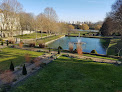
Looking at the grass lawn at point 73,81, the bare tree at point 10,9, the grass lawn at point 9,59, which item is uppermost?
the bare tree at point 10,9

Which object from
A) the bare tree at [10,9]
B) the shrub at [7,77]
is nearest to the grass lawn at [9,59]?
the shrub at [7,77]

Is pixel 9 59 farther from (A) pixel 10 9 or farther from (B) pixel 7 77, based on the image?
(A) pixel 10 9

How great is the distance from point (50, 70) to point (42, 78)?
221cm

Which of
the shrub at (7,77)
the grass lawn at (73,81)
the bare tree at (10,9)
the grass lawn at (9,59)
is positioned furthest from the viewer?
the bare tree at (10,9)

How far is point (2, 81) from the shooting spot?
988cm

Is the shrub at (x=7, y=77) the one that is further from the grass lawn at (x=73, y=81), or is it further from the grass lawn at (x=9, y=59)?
the grass lawn at (x=9, y=59)

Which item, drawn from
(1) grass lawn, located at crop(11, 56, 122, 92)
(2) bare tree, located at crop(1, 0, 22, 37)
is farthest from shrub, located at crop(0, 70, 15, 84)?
(2) bare tree, located at crop(1, 0, 22, 37)

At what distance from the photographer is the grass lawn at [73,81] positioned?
8.92 metres

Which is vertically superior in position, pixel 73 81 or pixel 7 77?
pixel 7 77

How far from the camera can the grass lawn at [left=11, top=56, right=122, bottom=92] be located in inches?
351

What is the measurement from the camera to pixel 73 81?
1025cm

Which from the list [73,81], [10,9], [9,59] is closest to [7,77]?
[9,59]

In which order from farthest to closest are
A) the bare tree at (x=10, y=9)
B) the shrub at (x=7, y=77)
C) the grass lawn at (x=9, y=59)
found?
the bare tree at (x=10, y=9)
the grass lawn at (x=9, y=59)
the shrub at (x=7, y=77)

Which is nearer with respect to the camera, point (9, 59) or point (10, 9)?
point (9, 59)
